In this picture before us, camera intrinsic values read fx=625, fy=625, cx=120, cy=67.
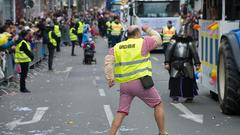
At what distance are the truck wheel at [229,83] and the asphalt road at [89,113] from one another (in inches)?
8.5

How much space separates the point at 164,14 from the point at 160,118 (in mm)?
23757

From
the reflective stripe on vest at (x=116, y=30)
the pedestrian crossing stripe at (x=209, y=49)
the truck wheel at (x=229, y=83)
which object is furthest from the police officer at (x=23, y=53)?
the reflective stripe on vest at (x=116, y=30)

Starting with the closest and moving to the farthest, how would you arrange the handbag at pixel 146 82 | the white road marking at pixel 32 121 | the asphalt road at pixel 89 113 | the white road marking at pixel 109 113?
the handbag at pixel 146 82
the asphalt road at pixel 89 113
the white road marking at pixel 32 121
the white road marking at pixel 109 113

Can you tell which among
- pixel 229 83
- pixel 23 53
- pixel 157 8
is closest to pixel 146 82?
pixel 229 83

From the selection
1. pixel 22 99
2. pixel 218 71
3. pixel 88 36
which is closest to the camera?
pixel 218 71

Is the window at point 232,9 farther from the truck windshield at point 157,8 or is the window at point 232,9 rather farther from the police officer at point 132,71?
the truck windshield at point 157,8

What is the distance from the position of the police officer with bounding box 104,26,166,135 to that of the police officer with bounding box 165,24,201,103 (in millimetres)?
5014

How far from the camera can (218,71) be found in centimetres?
1234

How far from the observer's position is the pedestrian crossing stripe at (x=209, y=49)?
42.2 feet

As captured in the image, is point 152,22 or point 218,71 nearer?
point 218,71

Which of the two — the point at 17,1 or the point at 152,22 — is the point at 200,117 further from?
the point at 17,1

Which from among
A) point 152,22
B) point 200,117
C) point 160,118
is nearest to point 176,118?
point 200,117

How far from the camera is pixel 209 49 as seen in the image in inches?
534

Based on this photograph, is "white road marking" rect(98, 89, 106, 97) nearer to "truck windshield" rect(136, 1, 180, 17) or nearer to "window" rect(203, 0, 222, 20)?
"window" rect(203, 0, 222, 20)
